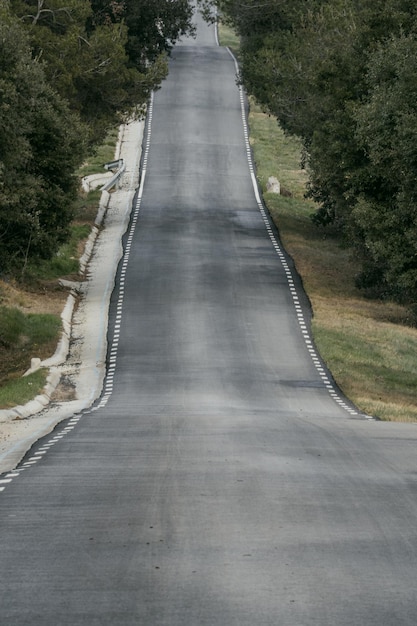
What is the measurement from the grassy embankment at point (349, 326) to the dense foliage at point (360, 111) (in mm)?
1358

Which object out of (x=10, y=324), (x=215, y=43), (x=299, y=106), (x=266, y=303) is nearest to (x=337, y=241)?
(x=299, y=106)

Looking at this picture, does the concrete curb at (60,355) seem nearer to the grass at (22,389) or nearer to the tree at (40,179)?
the grass at (22,389)

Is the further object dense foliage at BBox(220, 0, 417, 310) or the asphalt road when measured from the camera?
dense foliage at BBox(220, 0, 417, 310)

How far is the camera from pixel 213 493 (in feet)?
51.2

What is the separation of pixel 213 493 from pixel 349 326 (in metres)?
26.3

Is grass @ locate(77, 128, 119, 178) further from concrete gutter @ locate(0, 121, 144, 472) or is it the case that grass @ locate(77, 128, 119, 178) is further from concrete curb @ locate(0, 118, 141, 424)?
concrete curb @ locate(0, 118, 141, 424)

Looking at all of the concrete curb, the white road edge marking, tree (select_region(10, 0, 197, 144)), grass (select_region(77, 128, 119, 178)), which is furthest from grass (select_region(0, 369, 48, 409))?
grass (select_region(77, 128, 119, 178))

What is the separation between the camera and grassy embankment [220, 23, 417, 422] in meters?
33.1

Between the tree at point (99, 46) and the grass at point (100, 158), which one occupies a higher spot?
the tree at point (99, 46)

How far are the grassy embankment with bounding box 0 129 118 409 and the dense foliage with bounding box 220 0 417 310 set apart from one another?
1014cm

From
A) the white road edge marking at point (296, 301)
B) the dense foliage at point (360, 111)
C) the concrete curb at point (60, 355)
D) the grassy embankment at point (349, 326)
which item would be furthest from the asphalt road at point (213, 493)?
the dense foliage at point (360, 111)

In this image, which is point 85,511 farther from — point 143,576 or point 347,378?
point 347,378

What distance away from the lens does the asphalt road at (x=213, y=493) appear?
10820mm

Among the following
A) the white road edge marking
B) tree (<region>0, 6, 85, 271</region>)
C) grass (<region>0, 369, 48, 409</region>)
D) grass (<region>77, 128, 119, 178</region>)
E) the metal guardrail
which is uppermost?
tree (<region>0, 6, 85, 271</region>)
